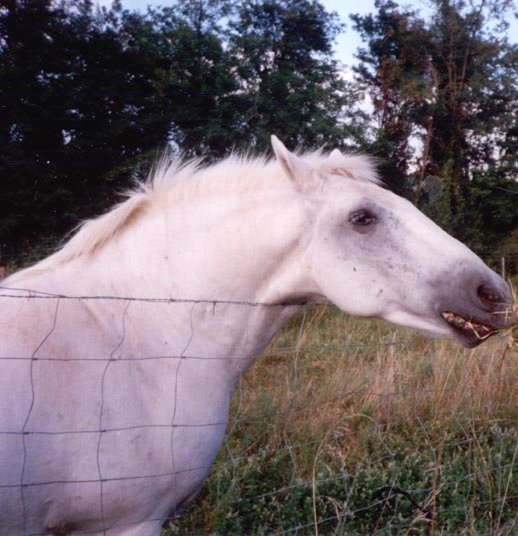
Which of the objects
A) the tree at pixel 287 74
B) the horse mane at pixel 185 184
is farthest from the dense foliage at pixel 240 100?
the horse mane at pixel 185 184

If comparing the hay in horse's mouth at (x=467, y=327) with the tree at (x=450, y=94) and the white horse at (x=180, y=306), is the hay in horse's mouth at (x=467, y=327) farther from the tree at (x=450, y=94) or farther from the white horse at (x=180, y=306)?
A: the tree at (x=450, y=94)

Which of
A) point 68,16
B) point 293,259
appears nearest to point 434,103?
point 68,16

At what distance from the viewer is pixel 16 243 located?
14.7 meters

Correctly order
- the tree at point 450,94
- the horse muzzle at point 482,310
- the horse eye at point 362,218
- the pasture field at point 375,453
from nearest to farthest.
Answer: the horse muzzle at point 482,310 → the horse eye at point 362,218 → the pasture field at point 375,453 → the tree at point 450,94

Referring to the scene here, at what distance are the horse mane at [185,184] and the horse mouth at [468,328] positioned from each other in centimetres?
70

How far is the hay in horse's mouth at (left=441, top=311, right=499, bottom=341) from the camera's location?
2.28 m

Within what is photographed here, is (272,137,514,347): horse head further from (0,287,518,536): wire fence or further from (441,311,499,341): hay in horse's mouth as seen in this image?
(0,287,518,536): wire fence

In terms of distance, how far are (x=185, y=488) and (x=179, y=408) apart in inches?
11.8

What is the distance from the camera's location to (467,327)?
2.29 m

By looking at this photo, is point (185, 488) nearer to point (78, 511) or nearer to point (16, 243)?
point (78, 511)

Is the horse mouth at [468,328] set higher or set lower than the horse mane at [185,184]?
lower

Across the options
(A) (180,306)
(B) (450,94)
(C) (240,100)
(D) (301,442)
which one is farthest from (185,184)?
(B) (450,94)

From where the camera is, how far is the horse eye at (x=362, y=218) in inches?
92.8

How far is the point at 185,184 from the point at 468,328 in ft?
4.31
